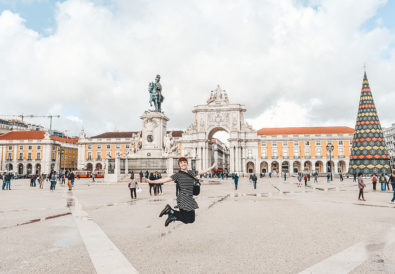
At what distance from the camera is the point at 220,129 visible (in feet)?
264

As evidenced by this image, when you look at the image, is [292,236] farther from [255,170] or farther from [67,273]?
[255,170]

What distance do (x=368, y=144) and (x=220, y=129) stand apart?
45.4 meters

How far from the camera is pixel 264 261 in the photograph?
15.3 feet

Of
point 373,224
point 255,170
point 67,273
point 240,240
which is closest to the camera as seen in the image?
point 67,273

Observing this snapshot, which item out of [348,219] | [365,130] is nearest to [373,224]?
[348,219]

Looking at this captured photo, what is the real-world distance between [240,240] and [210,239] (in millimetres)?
586

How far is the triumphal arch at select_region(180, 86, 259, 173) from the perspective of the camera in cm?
7575

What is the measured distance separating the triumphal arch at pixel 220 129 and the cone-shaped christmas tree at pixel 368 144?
37.5 metres

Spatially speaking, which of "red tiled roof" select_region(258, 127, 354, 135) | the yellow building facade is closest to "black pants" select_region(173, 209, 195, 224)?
the yellow building facade

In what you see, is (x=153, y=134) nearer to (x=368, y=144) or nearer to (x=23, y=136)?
(x=368, y=144)

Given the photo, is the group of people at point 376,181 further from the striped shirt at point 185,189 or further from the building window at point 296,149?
the building window at point 296,149

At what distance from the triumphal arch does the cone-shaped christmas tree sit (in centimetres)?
3752

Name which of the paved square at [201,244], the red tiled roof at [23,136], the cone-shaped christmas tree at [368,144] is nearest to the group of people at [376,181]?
the paved square at [201,244]

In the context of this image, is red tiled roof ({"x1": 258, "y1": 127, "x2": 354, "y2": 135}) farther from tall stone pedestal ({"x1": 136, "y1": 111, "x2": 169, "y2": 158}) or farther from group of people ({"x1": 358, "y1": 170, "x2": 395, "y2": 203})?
group of people ({"x1": 358, "y1": 170, "x2": 395, "y2": 203})
